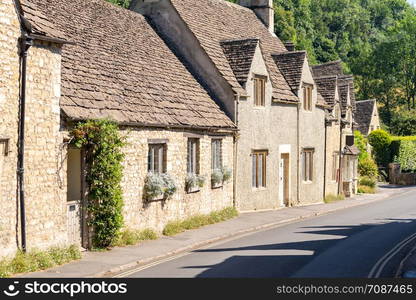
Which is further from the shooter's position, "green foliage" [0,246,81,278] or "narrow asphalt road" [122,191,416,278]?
"narrow asphalt road" [122,191,416,278]

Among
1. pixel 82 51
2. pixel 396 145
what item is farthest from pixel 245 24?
pixel 396 145

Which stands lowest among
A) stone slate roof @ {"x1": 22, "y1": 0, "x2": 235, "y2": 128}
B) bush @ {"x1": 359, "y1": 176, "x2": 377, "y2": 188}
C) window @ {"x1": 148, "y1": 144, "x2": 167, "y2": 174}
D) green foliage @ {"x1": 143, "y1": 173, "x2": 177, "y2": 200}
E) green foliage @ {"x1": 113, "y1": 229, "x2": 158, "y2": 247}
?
green foliage @ {"x1": 113, "y1": 229, "x2": 158, "y2": 247}

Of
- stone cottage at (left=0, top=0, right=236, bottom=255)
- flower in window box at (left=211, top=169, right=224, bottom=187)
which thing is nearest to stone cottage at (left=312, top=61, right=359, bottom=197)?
stone cottage at (left=0, top=0, right=236, bottom=255)

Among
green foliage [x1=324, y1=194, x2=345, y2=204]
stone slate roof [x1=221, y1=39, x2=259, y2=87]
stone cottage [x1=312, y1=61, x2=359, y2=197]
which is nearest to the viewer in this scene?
stone slate roof [x1=221, y1=39, x2=259, y2=87]

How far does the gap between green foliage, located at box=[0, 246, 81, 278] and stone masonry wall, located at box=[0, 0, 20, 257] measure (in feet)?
1.01

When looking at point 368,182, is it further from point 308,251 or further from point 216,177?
point 308,251

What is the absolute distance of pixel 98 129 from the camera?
1644cm

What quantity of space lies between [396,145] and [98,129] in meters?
44.0

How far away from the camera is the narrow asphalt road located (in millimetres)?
14062

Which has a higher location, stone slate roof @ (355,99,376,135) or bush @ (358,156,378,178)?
stone slate roof @ (355,99,376,135)

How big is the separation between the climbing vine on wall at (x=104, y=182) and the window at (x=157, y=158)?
3.02 metres

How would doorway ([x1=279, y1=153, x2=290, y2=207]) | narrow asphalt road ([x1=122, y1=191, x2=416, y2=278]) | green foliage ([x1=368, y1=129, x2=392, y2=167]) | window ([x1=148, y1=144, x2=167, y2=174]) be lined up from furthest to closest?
green foliage ([x1=368, y1=129, x2=392, y2=167]) → doorway ([x1=279, y1=153, x2=290, y2=207]) → window ([x1=148, y1=144, x2=167, y2=174]) → narrow asphalt road ([x1=122, y1=191, x2=416, y2=278])

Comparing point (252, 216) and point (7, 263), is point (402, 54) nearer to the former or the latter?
point (252, 216)

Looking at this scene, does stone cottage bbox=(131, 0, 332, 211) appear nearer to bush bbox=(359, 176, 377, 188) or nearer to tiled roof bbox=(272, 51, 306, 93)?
tiled roof bbox=(272, 51, 306, 93)
